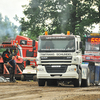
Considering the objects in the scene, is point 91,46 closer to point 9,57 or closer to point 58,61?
point 9,57

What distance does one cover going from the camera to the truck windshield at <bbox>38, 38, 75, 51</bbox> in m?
16.9

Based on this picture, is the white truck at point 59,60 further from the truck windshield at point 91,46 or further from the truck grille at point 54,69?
the truck windshield at point 91,46

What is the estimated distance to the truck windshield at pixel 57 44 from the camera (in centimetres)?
1686

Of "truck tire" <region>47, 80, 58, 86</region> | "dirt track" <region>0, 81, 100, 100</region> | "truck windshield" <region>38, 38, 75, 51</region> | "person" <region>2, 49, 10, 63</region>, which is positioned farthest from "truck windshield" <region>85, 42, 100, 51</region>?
"dirt track" <region>0, 81, 100, 100</region>

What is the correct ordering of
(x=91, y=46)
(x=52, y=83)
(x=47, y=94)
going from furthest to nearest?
(x=91, y=46) → (x=52, y=83) → (x=47, y=94)

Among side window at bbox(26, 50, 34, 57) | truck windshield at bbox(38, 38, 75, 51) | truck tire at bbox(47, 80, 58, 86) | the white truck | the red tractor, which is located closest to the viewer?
the white truck

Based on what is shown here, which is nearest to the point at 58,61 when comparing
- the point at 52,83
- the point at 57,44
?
the point at 57,44

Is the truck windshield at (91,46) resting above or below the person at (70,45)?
below

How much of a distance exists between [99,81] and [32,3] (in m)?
23.8

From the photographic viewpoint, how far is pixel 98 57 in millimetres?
24797

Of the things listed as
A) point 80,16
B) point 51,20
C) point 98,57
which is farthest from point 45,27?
point 98,57

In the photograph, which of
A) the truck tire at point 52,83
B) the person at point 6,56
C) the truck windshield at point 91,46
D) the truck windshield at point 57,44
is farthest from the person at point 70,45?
the truck windshield at point 91,46

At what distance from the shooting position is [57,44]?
17.0 metres

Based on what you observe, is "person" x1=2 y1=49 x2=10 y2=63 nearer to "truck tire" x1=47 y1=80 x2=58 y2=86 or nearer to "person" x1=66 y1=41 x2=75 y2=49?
"truck tire" x1=47 y1=80 x2=58 y2=86
